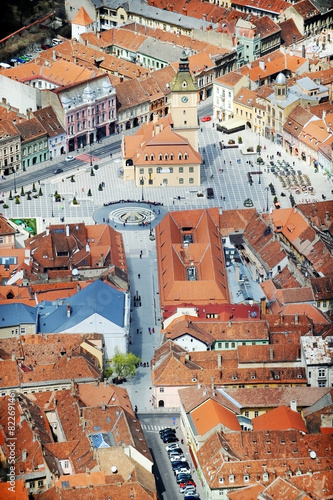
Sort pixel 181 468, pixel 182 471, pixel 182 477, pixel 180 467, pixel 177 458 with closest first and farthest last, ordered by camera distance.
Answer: pixel 182 477
pixel 182 471
pixel 181 468
pixel 180 467
pixel 177 458

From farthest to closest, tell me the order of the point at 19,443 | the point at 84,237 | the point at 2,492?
the point at 84,237 → the point at 19,443 → the point at 2,492

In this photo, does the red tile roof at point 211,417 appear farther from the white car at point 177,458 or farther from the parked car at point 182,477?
the parked car at point 182,477

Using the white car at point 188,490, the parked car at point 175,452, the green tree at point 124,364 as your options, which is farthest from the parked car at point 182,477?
the green tree at point 124,364

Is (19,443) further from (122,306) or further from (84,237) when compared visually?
(84,237)

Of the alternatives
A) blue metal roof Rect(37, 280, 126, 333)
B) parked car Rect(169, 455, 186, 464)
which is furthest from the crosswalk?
blue metal roof Rect(37, 280, 126, 333)

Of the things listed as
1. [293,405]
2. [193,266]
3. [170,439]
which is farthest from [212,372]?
[193,266]

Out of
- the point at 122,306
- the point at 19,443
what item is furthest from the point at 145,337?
the point at 19,443

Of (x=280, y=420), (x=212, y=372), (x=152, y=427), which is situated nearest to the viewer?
(x=280, y=420)

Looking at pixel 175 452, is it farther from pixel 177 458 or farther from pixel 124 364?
pixel 124 364
